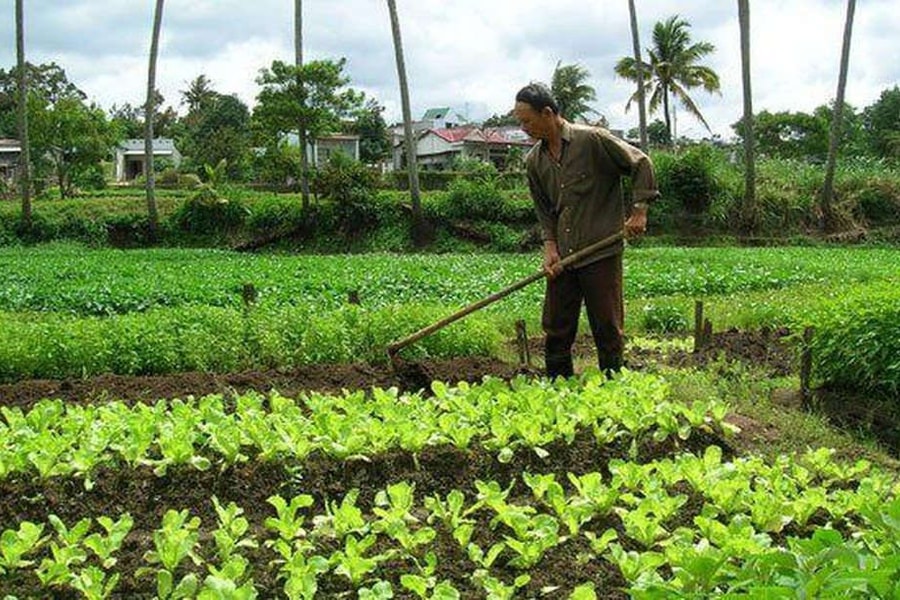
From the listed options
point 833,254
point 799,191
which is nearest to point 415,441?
point 833,254

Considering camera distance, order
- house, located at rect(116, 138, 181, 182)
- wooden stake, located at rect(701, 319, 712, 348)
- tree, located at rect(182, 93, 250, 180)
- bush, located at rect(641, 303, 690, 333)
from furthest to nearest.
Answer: house, located at rect(116, 138, 181, 182) < tree, located at rect(182, 93, 250, 180) < bush, located at rect(641, 303, 690, 333) < wooden stake, located at rect(701, 319, 712, 348)

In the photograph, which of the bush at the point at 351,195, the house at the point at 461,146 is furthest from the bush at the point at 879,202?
the house at the point at 461,146

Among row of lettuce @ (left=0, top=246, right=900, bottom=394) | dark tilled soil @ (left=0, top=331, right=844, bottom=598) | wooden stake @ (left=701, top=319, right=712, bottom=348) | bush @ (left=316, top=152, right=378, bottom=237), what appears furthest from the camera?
bush @ (left=316, top=152, right=378, bottom=237)

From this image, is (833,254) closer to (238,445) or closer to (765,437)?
(765,437)

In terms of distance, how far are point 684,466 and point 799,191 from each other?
27065mm

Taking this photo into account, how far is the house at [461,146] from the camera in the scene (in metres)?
57.7

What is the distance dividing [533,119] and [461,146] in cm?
5276

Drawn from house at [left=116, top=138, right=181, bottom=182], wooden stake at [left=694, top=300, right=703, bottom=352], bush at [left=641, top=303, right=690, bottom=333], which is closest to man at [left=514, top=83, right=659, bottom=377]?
wooden stake at [left=694, top=300, right=703, bottom=352]

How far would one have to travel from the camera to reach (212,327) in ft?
27.2

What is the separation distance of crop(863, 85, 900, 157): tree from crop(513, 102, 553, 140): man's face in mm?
53412

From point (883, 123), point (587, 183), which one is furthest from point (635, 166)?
point (883, 123)

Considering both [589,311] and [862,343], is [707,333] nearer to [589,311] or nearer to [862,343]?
[862,343]

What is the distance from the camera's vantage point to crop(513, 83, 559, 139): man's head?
5945 mm

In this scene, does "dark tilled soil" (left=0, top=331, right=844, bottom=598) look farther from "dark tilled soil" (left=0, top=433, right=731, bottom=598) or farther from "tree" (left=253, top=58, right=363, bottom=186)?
"tree" (left=253, top=58, right=363, bottom=186)
